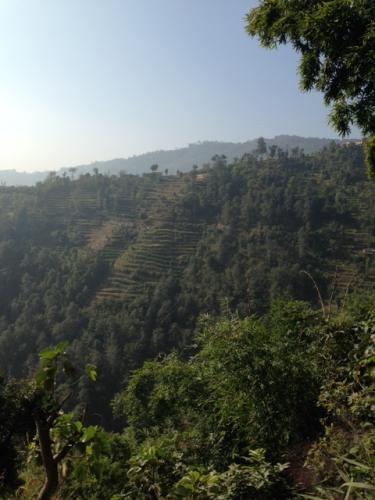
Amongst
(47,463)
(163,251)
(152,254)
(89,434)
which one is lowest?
(152,254)

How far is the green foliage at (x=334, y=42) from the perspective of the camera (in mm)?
4422

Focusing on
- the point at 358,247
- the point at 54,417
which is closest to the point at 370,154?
the point at 54,417

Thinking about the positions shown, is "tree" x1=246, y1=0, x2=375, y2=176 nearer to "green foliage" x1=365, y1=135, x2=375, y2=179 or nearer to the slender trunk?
"green foliage" x1=365, y1=135, x2=375, y2=179

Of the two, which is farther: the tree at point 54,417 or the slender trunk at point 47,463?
the slender trunk at point 47,463

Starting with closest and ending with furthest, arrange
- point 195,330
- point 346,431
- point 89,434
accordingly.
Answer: point 89,434 < point 346,431 < point 195,330

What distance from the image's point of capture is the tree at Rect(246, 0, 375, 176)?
4.42 meters

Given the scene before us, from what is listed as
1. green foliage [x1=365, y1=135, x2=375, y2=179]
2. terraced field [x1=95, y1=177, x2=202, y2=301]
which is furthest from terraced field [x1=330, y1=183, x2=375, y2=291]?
green foliage [x1=365, y1=135, x2=375, y2=179]

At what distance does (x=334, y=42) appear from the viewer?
4.71 m

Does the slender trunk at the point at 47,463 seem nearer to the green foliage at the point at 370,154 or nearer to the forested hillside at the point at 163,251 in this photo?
the green foliage at the point at 370,154

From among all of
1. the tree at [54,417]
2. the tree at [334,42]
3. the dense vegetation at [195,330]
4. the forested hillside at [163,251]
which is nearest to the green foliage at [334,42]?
the tree at [334,42]

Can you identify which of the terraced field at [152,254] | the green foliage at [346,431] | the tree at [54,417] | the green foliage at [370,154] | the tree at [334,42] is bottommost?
the terraced field at [152,254]

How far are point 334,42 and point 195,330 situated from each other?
4919 mm

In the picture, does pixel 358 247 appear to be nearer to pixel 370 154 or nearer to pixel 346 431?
pixel 370 154

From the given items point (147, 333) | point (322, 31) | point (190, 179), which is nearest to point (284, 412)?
point (322, 31)
